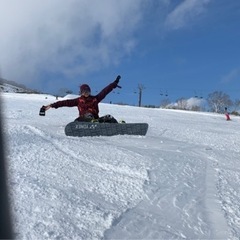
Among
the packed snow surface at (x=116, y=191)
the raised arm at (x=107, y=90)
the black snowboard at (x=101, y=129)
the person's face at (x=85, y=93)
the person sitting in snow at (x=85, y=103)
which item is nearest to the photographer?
the packed snow surface at (x=116, y=191)

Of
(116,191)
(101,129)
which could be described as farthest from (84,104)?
(116,191)

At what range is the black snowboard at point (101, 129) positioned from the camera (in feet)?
34.2

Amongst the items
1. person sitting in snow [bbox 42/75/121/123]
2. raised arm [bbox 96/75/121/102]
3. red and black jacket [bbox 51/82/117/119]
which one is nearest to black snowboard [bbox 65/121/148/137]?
person sitting in snow [bbox 42/75/121/123]

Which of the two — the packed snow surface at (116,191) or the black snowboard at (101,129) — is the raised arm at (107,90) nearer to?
the black snowboard at (101,129)

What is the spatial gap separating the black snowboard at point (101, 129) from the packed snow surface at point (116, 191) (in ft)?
3.97

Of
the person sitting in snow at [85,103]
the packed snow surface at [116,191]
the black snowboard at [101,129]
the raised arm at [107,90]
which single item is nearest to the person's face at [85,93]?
the person sitting in snow at [85,103]

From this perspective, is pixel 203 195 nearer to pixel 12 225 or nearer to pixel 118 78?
pixel 12 225

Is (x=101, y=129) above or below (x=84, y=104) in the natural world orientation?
below

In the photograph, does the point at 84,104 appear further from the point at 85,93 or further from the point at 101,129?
the point at 101,129

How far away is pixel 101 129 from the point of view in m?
10.9

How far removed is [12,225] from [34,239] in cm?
31

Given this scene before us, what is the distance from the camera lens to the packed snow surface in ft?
14.0

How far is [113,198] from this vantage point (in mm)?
5184

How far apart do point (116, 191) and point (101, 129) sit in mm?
5486
